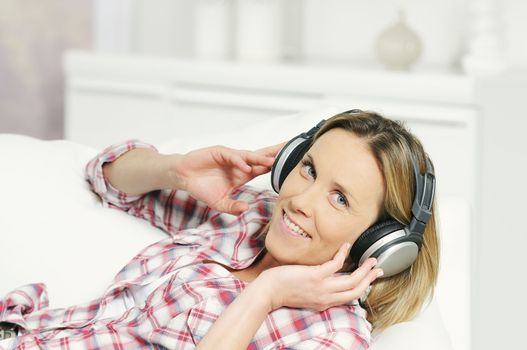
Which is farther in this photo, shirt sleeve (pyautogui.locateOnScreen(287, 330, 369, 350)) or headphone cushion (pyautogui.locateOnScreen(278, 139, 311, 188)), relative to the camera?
headphone cushion (pyautogui.locateOnScreen(278, 139, 311, 188))

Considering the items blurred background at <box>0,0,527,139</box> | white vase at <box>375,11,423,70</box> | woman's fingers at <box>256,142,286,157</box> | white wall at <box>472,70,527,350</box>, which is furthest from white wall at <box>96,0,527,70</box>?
woman's fingers at <box>256,142,286,157</box>

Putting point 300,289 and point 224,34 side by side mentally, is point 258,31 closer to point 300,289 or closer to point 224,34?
point 224,34

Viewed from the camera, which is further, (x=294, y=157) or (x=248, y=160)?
(x=248, y=160)

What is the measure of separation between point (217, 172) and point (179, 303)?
0.99 feet

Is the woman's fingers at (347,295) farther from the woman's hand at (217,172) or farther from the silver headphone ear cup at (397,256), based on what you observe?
the woman's hand at (217,172)

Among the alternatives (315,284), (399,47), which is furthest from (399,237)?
(399,47)

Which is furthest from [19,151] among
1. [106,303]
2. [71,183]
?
[106,303]

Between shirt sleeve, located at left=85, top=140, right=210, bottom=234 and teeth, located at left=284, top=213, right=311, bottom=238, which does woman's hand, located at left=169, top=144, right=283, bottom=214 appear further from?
teeth, located at left=284, top=213, right=311, bottom=238

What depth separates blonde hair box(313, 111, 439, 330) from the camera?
1.30 m

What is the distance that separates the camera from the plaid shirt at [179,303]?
1.29 meters

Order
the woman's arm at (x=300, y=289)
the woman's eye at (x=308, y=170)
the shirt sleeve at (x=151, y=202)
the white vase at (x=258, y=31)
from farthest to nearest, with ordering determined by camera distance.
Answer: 1. the white vase at (x=258, y=31)
2. the shirt sleeve at (x=151, y=202)
3. the woman's eye at (x=308, y=170)
4. the woman's arm at (x=300, y=289)

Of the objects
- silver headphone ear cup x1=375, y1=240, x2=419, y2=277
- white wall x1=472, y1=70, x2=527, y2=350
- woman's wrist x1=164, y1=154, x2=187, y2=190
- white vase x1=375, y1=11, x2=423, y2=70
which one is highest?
white vase x1=375, y1=11, x2=423, y2=70

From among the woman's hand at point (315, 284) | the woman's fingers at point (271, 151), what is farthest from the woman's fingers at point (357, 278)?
the woman's fingers at point (271, 151)

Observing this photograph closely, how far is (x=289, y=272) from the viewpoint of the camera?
1256 mm
